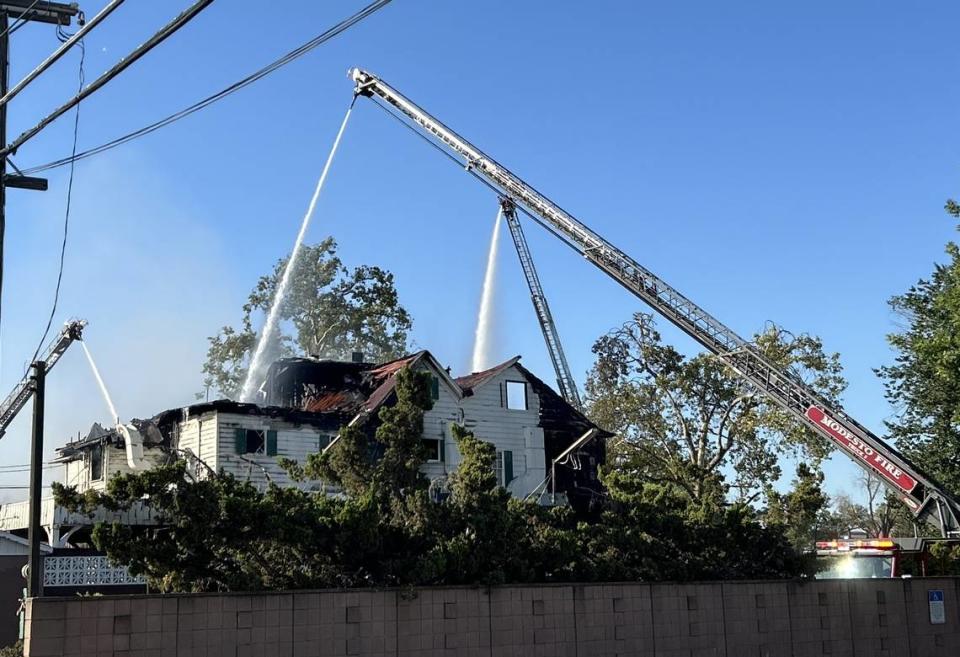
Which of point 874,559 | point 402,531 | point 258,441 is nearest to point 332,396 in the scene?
point 258,441

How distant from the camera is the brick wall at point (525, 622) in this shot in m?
15.1

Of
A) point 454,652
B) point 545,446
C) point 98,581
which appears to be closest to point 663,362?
point 545,446

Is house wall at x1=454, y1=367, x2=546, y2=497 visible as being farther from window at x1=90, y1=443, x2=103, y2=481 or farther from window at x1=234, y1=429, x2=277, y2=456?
window at x1=90, y1=443, x2=103, y2=481

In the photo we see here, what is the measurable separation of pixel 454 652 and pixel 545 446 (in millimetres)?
25477

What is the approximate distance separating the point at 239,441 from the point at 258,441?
31.8 inches

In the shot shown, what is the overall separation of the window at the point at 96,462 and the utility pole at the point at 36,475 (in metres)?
24.5

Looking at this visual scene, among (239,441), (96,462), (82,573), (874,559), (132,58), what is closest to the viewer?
(132,58)

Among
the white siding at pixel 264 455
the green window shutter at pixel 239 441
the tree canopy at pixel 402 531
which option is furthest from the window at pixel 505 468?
the tree canopy at pixel 402 531

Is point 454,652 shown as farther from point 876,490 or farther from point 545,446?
point 876,490

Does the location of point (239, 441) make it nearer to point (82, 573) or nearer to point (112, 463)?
point (112, 463)

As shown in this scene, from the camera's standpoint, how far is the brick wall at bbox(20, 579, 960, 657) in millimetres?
15070

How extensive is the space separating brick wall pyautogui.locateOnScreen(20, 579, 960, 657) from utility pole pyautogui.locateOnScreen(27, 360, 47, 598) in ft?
3.56

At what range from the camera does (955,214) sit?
41.4 m

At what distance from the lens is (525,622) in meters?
19.2
